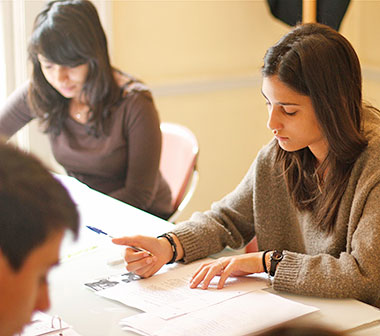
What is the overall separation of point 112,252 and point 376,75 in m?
2.32

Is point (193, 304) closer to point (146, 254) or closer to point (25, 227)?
point (146, 254)

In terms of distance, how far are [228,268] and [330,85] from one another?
0.48 meters

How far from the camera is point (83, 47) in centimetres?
238

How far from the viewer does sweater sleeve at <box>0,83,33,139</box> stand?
2.70 metres

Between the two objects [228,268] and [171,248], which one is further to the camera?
[171,248]

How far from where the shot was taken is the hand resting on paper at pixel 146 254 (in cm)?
160

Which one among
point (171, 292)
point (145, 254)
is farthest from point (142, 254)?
point (171, 292)

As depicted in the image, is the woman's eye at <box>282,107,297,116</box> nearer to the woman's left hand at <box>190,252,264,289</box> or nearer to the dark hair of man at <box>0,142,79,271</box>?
the woman's left hand at <box>190,252,264,289</box>

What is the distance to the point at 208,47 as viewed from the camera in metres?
3.51

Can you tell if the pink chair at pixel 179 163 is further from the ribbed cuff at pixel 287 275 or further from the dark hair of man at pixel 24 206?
the dark hair of man at pixel 24 206

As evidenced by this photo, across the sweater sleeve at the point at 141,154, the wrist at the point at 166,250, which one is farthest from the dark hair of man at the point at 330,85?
the sweater sleeve at the point at 141,154

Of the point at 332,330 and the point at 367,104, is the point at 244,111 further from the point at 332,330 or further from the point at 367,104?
the point at 332,330

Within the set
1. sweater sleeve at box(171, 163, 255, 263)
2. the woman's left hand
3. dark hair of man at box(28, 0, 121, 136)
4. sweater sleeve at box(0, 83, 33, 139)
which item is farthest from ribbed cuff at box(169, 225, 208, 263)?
sweater sleeve at box(0, 83, 33, 139)

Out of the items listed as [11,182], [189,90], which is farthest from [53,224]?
[189,90]
